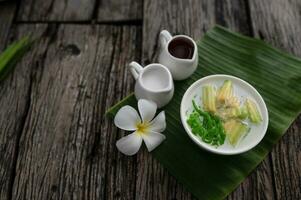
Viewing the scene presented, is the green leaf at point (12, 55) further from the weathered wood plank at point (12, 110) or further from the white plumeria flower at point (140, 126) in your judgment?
the white plumeria flower at point (140, 126)

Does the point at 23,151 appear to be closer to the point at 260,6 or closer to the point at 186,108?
the point at 186,108

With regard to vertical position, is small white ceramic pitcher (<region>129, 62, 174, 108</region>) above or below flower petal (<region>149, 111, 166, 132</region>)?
above

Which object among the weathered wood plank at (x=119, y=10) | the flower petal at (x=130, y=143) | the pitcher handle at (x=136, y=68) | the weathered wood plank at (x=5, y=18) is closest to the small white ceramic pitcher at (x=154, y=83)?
the pitcher handle at (x=136, y=68)

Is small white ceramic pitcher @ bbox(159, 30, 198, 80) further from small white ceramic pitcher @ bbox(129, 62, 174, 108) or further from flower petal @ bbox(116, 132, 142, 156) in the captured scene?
flower petal @ bbox(116, 132, 142, 156)

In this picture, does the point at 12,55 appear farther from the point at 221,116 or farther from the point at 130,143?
the point at 221,116

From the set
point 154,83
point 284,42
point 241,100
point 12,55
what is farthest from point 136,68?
point 284,42

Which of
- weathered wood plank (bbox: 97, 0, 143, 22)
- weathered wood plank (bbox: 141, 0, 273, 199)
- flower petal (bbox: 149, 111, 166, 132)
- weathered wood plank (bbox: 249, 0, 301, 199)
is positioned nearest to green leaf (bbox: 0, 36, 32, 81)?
weathered wood plank (bbox: 97, 0, 143, 22)

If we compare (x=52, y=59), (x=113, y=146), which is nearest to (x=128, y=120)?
(x=113, y=146)
